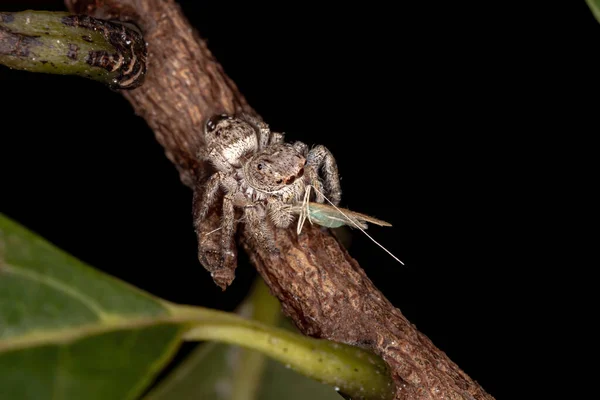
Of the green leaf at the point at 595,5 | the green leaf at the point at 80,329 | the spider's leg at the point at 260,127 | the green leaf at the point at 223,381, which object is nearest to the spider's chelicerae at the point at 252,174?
the spider's leg at the point at 260,127

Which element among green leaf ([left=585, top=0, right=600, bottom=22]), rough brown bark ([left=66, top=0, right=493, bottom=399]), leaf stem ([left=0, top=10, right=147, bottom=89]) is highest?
green leaf ([left=585, top=0, right=600, bottom=22])

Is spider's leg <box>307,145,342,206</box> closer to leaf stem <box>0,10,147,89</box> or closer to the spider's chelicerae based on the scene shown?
the spider's chelicerae

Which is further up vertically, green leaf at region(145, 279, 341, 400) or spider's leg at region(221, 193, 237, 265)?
spider's leg at region(221, 193, 237, 265)

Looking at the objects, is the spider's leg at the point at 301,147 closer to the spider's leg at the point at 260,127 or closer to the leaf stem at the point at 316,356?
the spider's leg at the point at 260,127

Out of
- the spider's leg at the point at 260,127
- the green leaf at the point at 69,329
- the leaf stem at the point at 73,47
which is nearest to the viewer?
the green leaf at the point at 69,329

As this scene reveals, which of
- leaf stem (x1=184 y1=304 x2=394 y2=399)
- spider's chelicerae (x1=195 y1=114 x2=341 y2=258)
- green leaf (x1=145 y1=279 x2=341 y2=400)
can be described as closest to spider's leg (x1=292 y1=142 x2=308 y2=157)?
spider's chelicerae (x1=195 y1=114 x2=341 y2=258)

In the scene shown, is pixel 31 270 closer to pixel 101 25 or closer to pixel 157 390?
pixel 101 25
